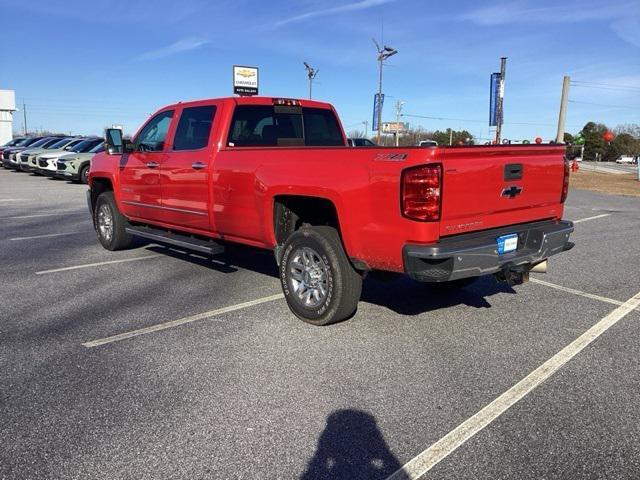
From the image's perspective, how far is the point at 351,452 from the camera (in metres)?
2.85

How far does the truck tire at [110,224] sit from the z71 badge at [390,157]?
16.3 ft

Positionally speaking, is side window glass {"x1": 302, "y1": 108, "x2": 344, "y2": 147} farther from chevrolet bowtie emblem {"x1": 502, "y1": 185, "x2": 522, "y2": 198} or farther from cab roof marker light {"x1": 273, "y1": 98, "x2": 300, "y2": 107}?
chevrolet bowtie emblem {"x1": 502, "y1": 185, "x2": 522, "y2": 198}

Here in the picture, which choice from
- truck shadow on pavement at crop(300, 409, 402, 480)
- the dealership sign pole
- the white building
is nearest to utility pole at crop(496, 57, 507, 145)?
the dealership sign pole

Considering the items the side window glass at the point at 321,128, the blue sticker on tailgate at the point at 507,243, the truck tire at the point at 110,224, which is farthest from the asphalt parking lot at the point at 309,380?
the side window glass at the point at 321,128

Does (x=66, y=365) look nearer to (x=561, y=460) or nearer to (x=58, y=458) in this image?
(x=58, y=458)

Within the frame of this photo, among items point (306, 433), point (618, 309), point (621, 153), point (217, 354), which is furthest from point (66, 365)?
point (621, 153)

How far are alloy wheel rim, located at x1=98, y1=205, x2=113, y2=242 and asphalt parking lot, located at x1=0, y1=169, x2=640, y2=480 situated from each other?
1539mm

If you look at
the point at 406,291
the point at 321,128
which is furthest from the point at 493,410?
the point at 321,128

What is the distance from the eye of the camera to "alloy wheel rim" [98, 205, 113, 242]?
7.98m

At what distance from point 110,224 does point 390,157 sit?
5.39m

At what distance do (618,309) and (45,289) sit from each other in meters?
Result: 5.85

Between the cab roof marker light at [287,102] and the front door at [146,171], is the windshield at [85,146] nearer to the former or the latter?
the front door at [146,171]

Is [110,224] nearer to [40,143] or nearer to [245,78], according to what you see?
[40,143]

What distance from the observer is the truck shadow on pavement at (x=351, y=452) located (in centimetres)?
268
